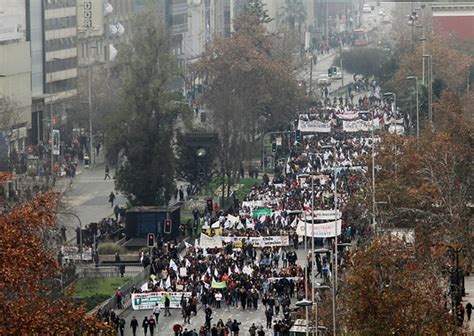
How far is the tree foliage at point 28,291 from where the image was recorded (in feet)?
146

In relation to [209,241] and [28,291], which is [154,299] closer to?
[209,241]

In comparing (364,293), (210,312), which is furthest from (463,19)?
(364,293)

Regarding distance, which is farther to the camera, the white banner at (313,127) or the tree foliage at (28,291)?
the white banner at (313,127)

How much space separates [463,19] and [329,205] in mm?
78224

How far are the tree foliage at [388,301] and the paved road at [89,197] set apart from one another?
29417mm

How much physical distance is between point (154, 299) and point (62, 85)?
7188 cm

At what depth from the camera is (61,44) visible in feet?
452

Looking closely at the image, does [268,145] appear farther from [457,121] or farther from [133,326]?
[133,326]

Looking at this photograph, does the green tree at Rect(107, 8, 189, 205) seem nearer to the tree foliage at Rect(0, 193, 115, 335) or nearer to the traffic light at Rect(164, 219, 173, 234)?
the traffic light at Rect(164, 219, 173, 234)

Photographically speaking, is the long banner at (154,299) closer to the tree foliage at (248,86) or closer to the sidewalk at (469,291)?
the sidewalk at (469,291)

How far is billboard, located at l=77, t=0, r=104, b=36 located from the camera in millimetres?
143125

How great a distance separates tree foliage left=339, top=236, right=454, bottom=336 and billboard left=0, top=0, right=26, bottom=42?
249 feet

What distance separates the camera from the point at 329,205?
8381 cm

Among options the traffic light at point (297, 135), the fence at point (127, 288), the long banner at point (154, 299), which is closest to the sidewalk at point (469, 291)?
the long banner at point (154, 299)
